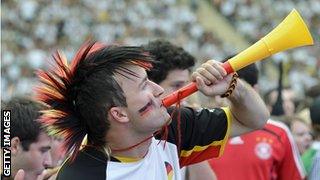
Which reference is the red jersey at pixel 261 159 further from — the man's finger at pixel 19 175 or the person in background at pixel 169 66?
the man's finger at pixel 19 175

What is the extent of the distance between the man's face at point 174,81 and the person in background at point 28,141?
2.66ft

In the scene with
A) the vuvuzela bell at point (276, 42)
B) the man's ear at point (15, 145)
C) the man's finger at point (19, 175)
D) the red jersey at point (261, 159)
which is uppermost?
the vuvuzela bell at point (276, 42)

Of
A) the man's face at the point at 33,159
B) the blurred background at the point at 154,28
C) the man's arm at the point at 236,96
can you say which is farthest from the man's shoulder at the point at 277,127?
the blurred background at the point at 154,28

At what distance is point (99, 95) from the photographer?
10.8ft

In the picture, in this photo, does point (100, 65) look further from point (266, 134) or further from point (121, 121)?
point (266, 134)

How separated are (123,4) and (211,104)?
12.3 metres

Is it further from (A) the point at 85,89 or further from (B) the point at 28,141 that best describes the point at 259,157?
(A) the point at 85,89

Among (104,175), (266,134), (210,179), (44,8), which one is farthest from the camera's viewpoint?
(44,8)

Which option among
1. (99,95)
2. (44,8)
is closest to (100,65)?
(99,95)

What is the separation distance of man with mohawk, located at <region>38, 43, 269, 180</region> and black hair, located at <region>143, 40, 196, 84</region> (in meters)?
1.20

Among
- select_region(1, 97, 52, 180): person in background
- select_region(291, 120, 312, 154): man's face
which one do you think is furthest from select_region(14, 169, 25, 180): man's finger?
select_region(291, 120, 312, 154): man's face

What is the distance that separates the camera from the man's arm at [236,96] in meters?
3.34

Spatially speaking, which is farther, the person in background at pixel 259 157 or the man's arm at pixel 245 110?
the person in background at pixel 259 157

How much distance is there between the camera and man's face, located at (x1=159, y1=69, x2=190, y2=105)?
457cm
